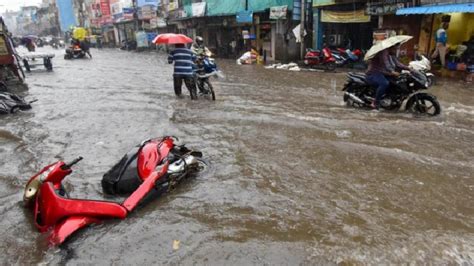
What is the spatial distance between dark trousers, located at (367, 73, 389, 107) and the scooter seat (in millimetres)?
5848

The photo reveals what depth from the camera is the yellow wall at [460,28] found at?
12.1m

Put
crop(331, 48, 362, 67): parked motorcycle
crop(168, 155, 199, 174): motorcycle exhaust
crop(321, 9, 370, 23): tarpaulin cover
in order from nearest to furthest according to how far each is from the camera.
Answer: crop(168, 155, 199, 174): motorcycle exhaust
crop(331, 48, 362, 67): parked motorcycle
crop(321, 9, 370, 23): tarpaulin cover

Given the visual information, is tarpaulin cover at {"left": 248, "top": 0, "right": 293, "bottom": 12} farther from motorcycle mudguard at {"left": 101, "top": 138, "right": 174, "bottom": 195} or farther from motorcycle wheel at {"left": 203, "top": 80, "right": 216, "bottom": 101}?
motorcycle mudguard at {"left": 101, "top": 138, "right": 174, "bottom": 195}

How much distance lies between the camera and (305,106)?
345 inches

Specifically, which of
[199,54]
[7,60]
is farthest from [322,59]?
[7,60]

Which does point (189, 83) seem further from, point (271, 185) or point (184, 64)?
point (271, 185)

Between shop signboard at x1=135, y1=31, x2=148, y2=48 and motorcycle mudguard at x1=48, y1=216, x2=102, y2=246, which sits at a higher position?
shop signboard at x1=135, y1=31, x2=148, y2=48

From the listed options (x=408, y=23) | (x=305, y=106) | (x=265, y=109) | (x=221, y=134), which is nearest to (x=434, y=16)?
(x=408, y=23)

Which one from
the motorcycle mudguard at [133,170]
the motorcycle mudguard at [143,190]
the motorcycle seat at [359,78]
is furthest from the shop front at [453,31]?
the motorcycle mudguard at [143,190]

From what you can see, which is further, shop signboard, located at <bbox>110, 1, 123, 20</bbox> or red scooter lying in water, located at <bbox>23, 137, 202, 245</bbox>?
shop signboard, located at <bbox>110, 1, 123, 20</bbox>

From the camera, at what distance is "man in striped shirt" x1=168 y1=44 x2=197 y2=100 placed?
929 centimetres

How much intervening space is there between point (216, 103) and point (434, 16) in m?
9.37

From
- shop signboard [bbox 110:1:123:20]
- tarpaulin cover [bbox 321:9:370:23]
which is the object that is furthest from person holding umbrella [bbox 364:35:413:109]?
shop signboard [bbox 110:1:123:20]

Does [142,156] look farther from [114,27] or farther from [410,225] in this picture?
[114,27]
